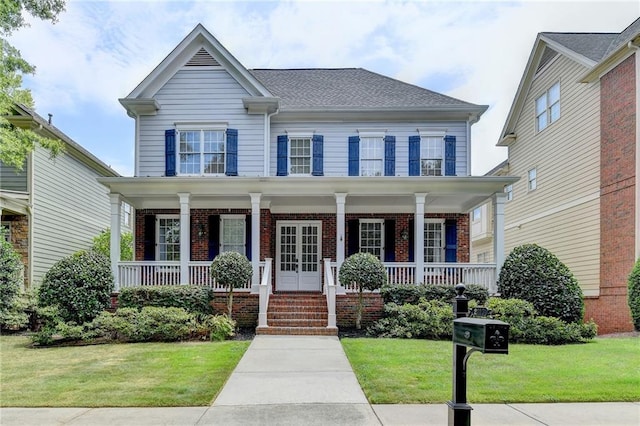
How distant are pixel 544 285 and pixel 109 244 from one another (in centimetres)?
1495

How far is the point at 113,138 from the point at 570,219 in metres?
18.6

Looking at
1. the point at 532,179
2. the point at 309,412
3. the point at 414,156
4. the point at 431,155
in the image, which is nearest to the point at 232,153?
the point at 414,156

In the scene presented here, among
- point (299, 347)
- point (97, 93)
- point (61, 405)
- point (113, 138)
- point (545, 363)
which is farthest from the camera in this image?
point (113, 138)

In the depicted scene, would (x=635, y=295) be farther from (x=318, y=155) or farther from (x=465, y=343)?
(x=318, y=155)

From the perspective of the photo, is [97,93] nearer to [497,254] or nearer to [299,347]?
[299,347]

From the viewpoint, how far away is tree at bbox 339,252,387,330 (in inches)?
438

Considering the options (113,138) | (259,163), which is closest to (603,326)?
(259,163)

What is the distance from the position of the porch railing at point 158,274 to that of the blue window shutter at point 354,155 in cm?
443

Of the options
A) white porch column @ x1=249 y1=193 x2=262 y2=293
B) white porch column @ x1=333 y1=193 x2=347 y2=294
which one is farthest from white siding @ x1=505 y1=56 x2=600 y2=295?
white porch column @ x1=249 y1=193 x2=262 y2=293

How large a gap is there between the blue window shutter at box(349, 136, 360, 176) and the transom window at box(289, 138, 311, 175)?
134cm

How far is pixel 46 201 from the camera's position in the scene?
14.8 m

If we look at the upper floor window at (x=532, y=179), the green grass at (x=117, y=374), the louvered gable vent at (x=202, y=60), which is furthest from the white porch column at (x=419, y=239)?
the louvered gable vent at (x=202, y=60)

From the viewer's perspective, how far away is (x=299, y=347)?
9.12 meters

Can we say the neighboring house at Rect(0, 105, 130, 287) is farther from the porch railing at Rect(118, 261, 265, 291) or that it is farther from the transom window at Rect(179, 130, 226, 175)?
the transom window at Rect(179, 130, 226, 175)
